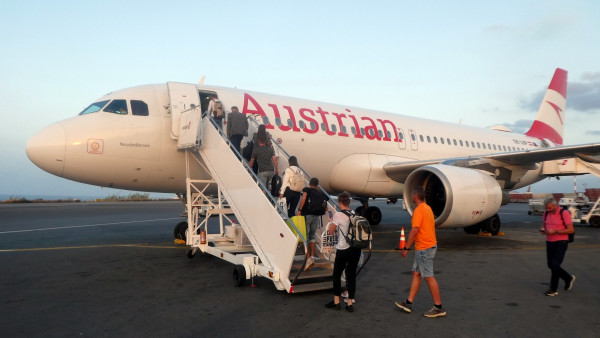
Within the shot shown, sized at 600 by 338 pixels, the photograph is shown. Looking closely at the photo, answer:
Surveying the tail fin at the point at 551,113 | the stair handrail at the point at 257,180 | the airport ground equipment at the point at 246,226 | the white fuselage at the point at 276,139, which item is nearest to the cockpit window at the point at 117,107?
the white fuselage at the point at 276,139

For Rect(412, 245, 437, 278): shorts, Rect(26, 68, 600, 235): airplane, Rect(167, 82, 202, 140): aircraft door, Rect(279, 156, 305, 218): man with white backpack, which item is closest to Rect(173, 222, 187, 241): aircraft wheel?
Rect(26, 68, 600, 235): airplane

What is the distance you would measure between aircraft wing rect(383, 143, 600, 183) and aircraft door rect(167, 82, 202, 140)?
249 inches

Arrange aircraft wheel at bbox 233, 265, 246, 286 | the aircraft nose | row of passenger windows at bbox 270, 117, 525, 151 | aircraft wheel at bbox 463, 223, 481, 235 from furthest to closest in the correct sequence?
aircraft wheel at bbox 463, 223, 481, 235 → row of passenger windows at bbox 270, 117, 525, 151 → the aircraft nose → aircraft wheel at bbox 233, 265, 246, 286

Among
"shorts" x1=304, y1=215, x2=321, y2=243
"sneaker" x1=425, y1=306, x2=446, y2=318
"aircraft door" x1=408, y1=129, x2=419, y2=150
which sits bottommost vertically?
"sneaker" x1=425, y1=306, x2=446, y2=318

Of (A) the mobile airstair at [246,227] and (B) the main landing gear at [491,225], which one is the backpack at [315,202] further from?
(B) the main landing gear at [491,225]

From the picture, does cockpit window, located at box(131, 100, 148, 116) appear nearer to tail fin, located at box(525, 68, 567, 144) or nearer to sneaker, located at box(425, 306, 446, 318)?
sneaker, located at box(425, 306, 446, 318)

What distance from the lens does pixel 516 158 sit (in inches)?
449

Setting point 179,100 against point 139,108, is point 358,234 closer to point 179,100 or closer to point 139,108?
point 179,100

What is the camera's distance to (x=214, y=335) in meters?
4.16

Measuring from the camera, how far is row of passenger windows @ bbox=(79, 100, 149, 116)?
364 inches

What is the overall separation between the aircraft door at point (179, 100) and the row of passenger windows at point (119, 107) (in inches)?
27.5

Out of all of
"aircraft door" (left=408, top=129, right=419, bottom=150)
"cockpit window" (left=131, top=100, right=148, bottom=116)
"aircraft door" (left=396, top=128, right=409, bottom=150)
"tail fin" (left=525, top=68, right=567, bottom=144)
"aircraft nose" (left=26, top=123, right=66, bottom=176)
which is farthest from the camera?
"tail fin" (left=525, top=68, right=567, bottom=144)

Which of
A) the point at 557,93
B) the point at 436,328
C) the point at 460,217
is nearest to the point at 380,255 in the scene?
the point at 460,217

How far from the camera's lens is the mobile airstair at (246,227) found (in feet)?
19.0
